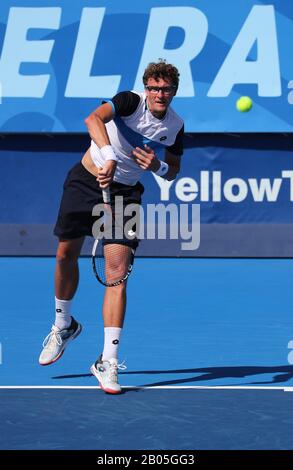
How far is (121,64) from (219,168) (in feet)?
5.79

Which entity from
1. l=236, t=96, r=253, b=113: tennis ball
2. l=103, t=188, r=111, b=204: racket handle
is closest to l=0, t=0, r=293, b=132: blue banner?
l=236, t=96, r=253, b=113: tennis ball

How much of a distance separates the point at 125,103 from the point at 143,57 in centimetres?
720

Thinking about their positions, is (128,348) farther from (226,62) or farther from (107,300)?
(226,62)

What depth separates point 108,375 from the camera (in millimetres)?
5734

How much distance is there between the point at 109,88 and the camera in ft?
42.5

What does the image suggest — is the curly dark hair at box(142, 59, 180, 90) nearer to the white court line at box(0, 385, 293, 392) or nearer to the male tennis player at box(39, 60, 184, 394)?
the male tennis player at box(39, 60, 184, 394)

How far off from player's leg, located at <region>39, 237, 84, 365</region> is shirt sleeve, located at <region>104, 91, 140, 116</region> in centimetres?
87

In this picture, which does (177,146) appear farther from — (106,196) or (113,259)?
(113,259)

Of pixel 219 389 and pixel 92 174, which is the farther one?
pixel 92 174

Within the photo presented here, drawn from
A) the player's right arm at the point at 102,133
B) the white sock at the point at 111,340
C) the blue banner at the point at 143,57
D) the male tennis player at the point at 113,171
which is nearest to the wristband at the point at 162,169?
the male tennis player at the point at 113,171

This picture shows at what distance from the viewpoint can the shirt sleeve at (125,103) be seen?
5.96 metres

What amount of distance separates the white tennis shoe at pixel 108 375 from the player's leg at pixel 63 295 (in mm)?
641
